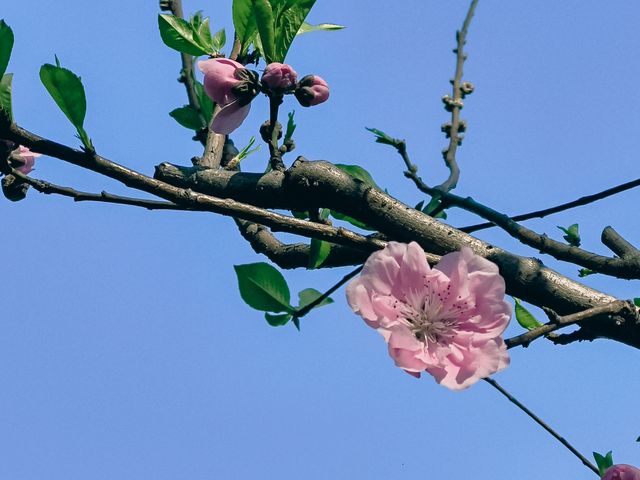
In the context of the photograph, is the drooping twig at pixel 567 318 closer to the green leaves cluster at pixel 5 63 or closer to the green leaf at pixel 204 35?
the green leaves cluster at pixel 5 63

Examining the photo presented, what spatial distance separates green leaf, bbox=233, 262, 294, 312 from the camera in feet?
5.01

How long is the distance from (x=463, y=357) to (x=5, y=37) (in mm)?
966

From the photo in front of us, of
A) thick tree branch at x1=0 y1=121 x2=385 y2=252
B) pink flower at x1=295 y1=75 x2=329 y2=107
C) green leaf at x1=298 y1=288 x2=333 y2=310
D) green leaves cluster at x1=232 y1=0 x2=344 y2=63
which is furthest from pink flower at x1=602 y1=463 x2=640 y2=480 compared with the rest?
green leaves cluster at x1=232 y1=0 x2=344 y2=63

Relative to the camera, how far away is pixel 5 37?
1354 mm

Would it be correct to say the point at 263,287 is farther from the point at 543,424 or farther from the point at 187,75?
the point at 187,75

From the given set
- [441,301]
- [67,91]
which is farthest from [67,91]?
[441,301]

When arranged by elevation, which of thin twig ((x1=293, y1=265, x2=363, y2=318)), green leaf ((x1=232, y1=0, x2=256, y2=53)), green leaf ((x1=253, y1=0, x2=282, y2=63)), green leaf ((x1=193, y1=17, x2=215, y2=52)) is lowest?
thin twig ((x1=293, y1=265, x2=363, y2=318))

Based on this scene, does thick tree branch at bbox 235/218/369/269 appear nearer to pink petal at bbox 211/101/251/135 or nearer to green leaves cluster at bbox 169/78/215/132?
pink petal at bbox 211/101/251/135

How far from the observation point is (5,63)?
1369mm

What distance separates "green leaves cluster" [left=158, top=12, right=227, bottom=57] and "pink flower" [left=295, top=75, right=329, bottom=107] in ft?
0.98

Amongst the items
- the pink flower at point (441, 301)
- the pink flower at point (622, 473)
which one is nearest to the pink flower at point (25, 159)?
the pink flower at point (441, 301)

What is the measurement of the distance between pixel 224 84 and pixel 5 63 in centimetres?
45

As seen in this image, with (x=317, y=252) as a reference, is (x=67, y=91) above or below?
above

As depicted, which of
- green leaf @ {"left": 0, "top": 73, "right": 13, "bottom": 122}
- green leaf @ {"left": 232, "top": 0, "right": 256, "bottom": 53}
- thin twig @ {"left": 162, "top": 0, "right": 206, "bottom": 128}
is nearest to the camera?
green leaf @ {"left": 0, "top": 73, "right": 13, "bottom": 122}
